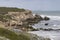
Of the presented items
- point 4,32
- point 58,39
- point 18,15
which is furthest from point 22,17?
point 4,32

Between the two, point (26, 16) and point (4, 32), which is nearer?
point (4, 32)

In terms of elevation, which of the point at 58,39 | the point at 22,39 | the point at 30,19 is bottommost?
the point at 30,19

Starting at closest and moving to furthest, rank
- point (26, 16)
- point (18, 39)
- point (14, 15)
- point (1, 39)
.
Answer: point (1, 39), point (18, 39), point (14, 15), point (26, 16)

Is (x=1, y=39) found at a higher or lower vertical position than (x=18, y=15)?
higher

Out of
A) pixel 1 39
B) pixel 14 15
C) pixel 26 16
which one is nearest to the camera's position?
pixel 1 39

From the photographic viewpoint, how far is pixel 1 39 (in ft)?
47.1

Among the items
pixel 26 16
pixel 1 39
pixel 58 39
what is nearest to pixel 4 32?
pixel 1 39

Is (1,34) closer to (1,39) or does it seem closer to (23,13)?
(1,39)

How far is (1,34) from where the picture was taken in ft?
51.3

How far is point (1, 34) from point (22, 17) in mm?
86205

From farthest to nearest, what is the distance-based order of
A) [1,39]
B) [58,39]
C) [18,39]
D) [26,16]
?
[26,16] → [58,39] → [18,39] → [1,39]

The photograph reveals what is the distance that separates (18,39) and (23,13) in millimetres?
90345

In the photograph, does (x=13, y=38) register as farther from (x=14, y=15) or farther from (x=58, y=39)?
(x=14, y=15)

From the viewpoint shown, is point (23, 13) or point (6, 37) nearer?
point (6, 37)
